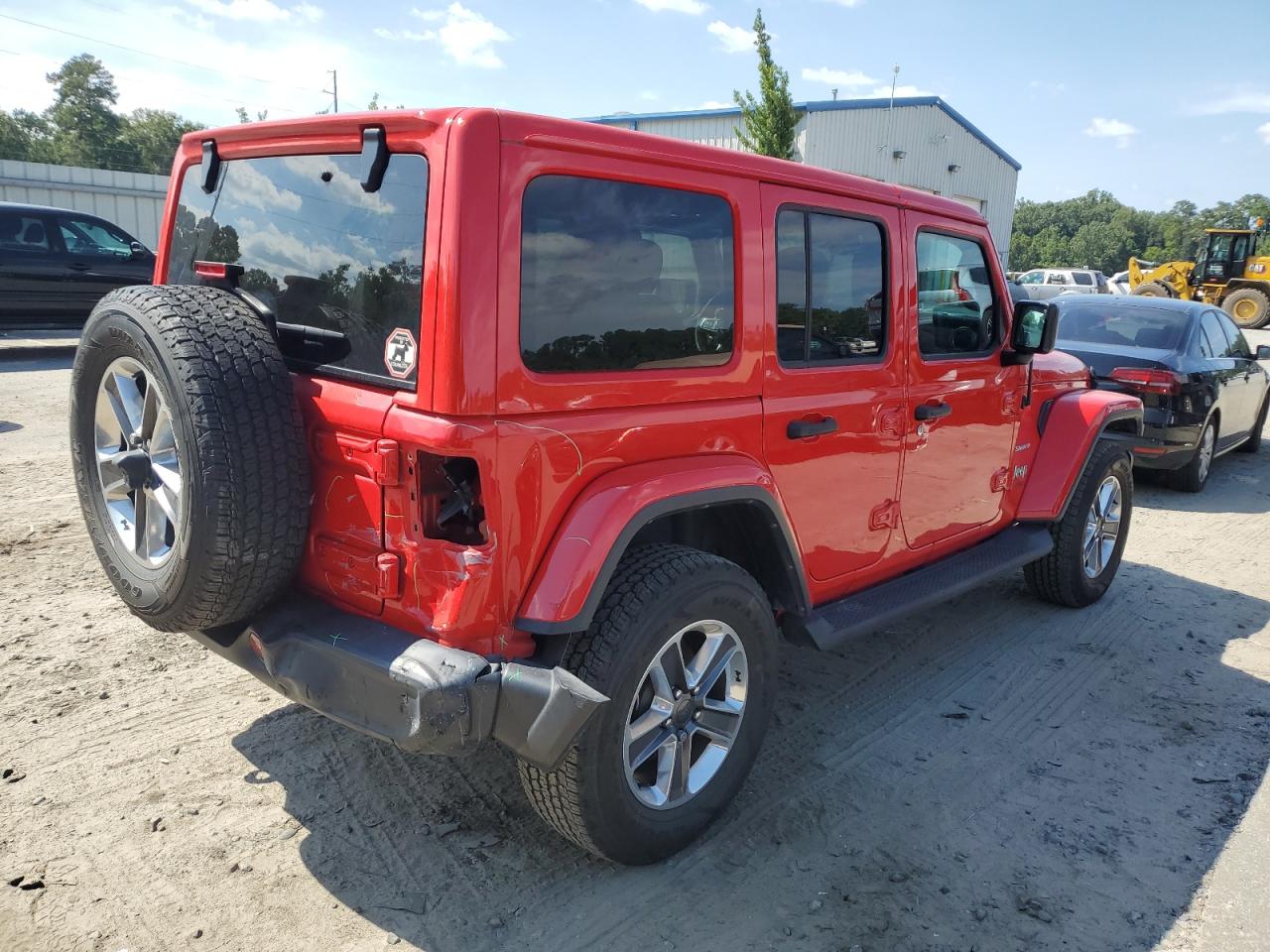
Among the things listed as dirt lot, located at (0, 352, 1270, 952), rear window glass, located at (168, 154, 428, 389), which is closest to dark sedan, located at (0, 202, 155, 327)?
dirt lot, located at (0, 352, 1270, 952)

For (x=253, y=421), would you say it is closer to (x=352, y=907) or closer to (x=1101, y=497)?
(x=352, y=907)

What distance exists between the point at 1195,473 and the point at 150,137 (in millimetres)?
74751

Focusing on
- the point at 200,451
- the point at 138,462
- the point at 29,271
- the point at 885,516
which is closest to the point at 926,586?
the point at 885,516

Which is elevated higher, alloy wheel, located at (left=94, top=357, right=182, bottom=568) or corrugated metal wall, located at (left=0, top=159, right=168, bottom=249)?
corrugated metal wall, located at (left=0, top=159, right=168, bottom=249)

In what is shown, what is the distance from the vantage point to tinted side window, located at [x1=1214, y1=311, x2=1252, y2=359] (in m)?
8.56

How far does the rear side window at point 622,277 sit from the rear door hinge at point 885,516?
1073 millimetres

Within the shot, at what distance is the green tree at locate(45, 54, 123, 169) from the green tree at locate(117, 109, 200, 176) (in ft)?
3.52

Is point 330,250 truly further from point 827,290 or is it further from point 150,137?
point 150,137

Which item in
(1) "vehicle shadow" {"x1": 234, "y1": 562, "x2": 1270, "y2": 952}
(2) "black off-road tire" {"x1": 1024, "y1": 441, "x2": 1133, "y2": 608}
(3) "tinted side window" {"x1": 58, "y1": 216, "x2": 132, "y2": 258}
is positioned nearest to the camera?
(1) "vehicle shadow" {"x1": 234, "y1": 562, "x2": 1270, "y2": 952}

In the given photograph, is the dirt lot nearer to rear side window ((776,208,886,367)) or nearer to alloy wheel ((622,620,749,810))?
alloy wheel ((622,620,749,810))

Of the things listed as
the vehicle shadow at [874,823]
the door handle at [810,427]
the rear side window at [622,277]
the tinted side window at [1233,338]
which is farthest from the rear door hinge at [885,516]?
the tinted side window at [1233,338]

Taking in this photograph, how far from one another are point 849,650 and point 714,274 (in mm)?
2299

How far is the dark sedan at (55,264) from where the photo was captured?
1072 cm

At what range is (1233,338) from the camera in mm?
8711
